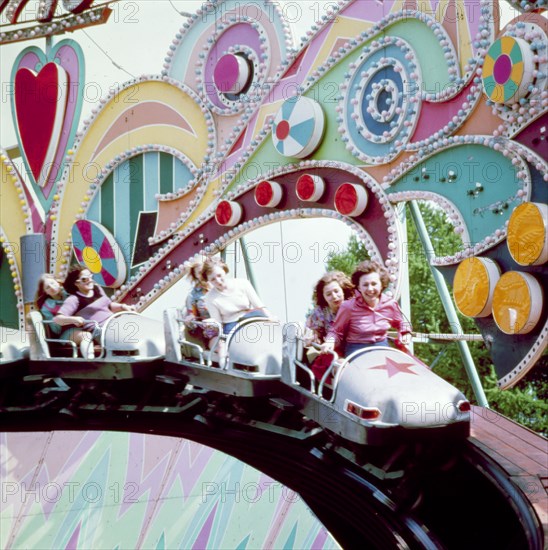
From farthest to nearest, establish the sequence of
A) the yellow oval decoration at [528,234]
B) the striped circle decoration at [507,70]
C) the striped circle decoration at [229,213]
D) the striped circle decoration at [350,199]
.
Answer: the striped circle decoration at [229,213] → the striped circle decoration at [350,199] → the striped circle decoration at [507,70] → the yellow oval decoration at [528,234]

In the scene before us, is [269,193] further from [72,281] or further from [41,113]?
[41,113]

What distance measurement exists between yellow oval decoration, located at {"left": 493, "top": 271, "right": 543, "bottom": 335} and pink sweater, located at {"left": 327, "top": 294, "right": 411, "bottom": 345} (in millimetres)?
429

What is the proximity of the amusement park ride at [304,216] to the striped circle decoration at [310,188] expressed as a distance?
12 mm

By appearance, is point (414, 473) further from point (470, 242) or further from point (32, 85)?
point (32, 85)

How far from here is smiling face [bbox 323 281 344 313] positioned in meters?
4.08

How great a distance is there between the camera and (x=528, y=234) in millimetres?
3727

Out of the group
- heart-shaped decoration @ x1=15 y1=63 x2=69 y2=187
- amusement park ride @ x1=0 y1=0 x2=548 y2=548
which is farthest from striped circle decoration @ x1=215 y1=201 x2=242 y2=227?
heart-shaped decoration @ x1=15 y1=63 x2=69 y2=187

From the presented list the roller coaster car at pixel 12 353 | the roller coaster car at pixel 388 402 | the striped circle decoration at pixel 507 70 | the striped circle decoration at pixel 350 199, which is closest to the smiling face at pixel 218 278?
the striped circle decoration at pixel 350 199

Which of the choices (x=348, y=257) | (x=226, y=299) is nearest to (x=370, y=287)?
(x=226, y=299)

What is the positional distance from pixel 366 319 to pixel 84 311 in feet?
6.66

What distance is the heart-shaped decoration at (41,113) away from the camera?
21.6 ft

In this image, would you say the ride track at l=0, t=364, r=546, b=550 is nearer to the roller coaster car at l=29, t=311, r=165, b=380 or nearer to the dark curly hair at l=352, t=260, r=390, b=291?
the roller coaster car at l=29, t=311, r=165, b=380

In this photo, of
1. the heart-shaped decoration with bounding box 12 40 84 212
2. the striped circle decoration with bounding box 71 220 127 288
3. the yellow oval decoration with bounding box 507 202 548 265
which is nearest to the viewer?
the yellow oval decoration with bounding box 507 202 548 265

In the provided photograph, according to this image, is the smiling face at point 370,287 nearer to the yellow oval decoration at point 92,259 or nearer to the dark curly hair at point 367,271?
the dark curly hair at point 367,271
